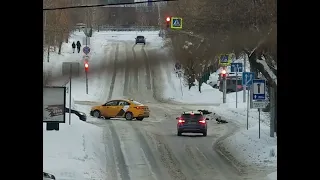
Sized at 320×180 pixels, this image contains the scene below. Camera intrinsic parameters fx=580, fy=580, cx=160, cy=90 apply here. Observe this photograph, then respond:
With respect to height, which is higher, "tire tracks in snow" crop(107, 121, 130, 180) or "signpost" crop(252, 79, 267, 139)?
"signpost" crop(252, 79, 267, 139)

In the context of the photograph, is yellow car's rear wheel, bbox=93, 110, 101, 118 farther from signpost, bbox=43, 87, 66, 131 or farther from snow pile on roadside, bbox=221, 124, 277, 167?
signpost, bbox=43, 87, 66, 131

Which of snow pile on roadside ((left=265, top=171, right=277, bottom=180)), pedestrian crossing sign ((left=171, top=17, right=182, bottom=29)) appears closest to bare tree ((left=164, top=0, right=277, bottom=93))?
pedestrian crossing sign ((left=171, top=17, right=182, bottom=29))

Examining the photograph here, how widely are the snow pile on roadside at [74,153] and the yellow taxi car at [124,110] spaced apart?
21.1ft

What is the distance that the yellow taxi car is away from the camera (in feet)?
101

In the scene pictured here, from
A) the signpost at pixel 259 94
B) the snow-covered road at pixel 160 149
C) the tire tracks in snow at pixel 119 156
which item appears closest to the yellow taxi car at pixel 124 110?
the snow-covered road at pixel 160 149

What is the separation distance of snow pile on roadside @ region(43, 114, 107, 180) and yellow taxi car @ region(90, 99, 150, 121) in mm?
6434

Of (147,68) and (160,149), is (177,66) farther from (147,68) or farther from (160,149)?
(160,149)

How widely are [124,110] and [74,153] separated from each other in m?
13.5

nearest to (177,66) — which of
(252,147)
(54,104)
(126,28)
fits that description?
(252,147)

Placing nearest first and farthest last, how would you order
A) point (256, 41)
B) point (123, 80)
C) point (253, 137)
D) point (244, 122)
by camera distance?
point (256, 41) < point (253, 137) < point (244, 122) < point (123, 80)

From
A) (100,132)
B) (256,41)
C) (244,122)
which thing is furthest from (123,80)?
(256,41)
